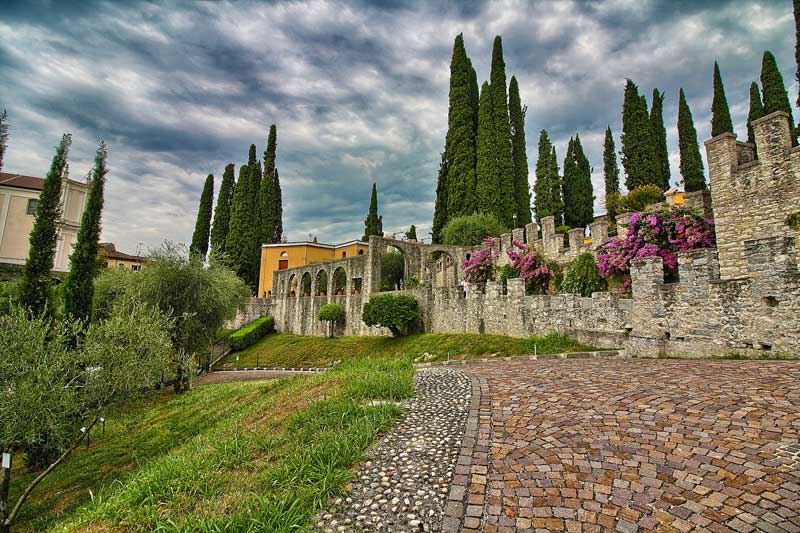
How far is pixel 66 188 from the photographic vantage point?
30000mm

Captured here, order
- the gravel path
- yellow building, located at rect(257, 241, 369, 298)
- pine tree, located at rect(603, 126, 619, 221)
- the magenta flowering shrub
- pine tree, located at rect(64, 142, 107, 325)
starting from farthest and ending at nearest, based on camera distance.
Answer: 1. yellow building, located at rect(257, 241, 369, 298)
2. pine tree, located at rect(603, 126, 619, 221)
3. pine tree, located at rect(64, 142, 107, 325)
4. the magenta flowering shrub
5. the gravel path

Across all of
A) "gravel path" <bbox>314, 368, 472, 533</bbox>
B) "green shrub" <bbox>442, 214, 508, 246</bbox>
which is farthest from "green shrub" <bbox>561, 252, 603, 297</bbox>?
"green shrub" <bbox>442, 214, 508, 246</bbox>

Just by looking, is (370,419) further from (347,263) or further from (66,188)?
(66,188)

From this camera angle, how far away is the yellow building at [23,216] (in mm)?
29688

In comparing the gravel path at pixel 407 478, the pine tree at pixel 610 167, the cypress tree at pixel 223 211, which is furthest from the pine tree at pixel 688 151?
the cypress tree at pixel 223 211

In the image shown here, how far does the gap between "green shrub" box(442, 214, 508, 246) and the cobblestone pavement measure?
74.1ft

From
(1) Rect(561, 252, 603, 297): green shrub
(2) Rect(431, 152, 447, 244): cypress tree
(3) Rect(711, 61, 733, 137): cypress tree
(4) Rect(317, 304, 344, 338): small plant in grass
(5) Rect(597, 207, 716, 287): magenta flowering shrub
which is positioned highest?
(3) Rect(711, 61, 733, 137): cypress tree

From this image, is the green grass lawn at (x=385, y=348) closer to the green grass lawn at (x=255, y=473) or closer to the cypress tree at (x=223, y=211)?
the green grass lawn at (x=255, y=473)

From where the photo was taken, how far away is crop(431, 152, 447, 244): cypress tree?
3816cm

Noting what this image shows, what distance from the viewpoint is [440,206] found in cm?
3856

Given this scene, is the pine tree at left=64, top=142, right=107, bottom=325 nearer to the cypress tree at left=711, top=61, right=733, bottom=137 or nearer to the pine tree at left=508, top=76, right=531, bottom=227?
the pine tree at left=508, top=76, right=531, bottom=227

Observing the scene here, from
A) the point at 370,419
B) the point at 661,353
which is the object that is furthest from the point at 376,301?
the point at 370,419

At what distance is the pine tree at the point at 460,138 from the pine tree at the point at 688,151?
1739 cm

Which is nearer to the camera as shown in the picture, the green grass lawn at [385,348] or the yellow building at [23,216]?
the green grass lawn at [385,348]
